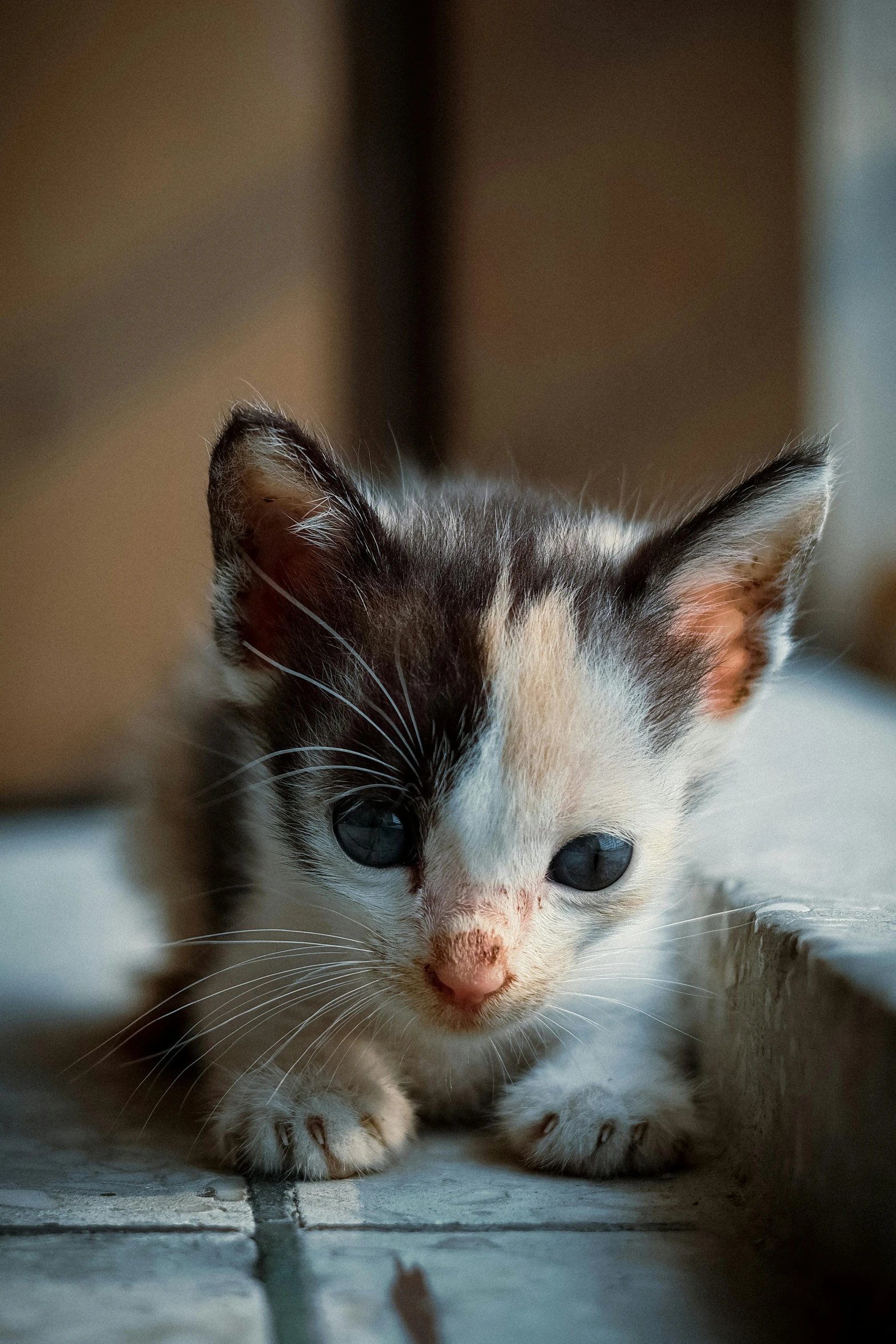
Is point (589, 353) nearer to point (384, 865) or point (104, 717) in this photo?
point (104, 717)

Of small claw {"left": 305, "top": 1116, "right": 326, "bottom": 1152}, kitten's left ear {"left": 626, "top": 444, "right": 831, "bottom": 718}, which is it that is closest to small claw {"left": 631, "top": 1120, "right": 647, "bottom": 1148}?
small claw {"left": 305, "top": 1116, "right": 326, "bottom": 1152}

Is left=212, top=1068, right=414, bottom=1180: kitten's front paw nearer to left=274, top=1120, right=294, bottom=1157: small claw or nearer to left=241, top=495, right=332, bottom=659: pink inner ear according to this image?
left=274, top=1120, right=294, bottom=1157: small claw

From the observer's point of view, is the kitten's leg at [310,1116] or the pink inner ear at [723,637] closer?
the kitten's leg at [310,1116]

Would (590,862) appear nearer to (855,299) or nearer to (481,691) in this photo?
(481,691)

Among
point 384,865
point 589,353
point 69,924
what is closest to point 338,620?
point 384,865

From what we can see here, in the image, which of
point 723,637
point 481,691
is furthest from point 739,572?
point 481,691

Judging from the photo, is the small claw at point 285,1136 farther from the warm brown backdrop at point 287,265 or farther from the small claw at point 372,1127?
the warm brown backdrop at point 287,265

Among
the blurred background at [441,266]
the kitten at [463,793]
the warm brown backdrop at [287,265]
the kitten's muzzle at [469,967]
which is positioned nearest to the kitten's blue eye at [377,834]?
the kitten at [463,793]
